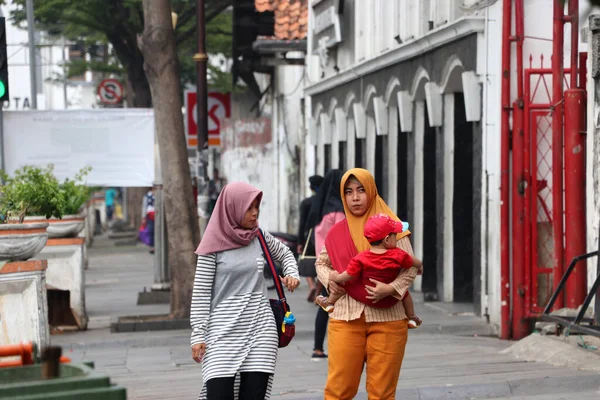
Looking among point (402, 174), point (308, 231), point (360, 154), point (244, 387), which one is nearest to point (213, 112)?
point (402, 174)

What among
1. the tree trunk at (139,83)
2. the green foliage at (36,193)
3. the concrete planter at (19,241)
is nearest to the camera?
the concrete planter at (19,241)

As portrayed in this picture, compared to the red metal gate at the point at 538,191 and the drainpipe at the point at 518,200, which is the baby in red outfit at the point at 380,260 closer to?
the red metal gate at the point at 538,191

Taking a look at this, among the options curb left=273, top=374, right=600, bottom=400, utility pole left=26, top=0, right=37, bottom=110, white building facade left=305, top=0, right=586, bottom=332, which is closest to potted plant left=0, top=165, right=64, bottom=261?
curb left=273, top=374, right=600, bottom=400

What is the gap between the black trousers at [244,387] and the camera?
22.2 feet

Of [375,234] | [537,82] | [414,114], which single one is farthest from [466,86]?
[375,234]

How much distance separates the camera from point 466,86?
1437cm

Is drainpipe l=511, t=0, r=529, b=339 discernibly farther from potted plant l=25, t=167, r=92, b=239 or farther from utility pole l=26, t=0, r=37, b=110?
utility pole l=26, t=0, r=37, b=110

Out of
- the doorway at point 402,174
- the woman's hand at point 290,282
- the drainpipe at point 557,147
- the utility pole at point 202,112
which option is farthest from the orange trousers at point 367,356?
the doorway at point 402,174

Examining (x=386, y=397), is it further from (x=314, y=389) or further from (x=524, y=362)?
(x=524, y=362)

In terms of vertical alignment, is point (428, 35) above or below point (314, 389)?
above

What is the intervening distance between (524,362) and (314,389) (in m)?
2.03

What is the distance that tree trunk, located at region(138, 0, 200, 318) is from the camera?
14.3 meters

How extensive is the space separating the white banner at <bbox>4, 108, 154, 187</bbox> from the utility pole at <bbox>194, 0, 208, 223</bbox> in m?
1.14

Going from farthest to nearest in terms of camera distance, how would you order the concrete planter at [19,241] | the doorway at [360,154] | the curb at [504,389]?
the doorway at [360,154] → the concrete planter at [19,241] → the curb at [504,389]
